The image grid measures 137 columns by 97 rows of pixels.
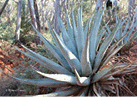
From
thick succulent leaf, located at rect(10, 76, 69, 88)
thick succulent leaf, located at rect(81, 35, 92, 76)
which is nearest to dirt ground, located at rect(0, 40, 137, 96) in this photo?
thick succulent leaf, located at rect(81, 35, 92, 76)

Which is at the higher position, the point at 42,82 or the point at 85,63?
the point at 85,63

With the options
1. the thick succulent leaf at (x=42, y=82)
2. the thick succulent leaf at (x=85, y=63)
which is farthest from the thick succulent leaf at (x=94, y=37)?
the thick succulent leaf at (x=42, y=82)

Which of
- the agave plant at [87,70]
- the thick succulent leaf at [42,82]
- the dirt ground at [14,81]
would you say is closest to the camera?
the agave plant at [87,70]

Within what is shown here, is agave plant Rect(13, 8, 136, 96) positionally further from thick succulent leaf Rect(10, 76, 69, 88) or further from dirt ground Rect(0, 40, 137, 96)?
dirt ground Rect(0, 40, 137, 96)

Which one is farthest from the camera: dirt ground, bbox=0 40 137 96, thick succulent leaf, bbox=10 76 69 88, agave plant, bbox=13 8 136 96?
dirt ground, bbox=0 40 137 96

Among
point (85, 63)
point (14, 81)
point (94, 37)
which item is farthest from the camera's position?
point (14, 81)

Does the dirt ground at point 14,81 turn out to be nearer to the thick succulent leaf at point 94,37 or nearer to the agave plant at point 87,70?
the agave plant at point 87,70

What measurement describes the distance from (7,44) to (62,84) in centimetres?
557

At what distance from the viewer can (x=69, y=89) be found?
180cm

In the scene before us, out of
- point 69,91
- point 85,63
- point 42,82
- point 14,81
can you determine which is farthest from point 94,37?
point 14,81

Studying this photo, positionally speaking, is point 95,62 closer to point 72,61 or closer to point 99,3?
point 72,61

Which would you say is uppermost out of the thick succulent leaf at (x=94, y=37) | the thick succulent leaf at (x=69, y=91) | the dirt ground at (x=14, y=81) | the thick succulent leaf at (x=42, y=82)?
the thick succulent leaf at (x=94, y=37)

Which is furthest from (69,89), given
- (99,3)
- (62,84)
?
(99,3)

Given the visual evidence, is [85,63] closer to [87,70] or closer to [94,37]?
[87,70]
